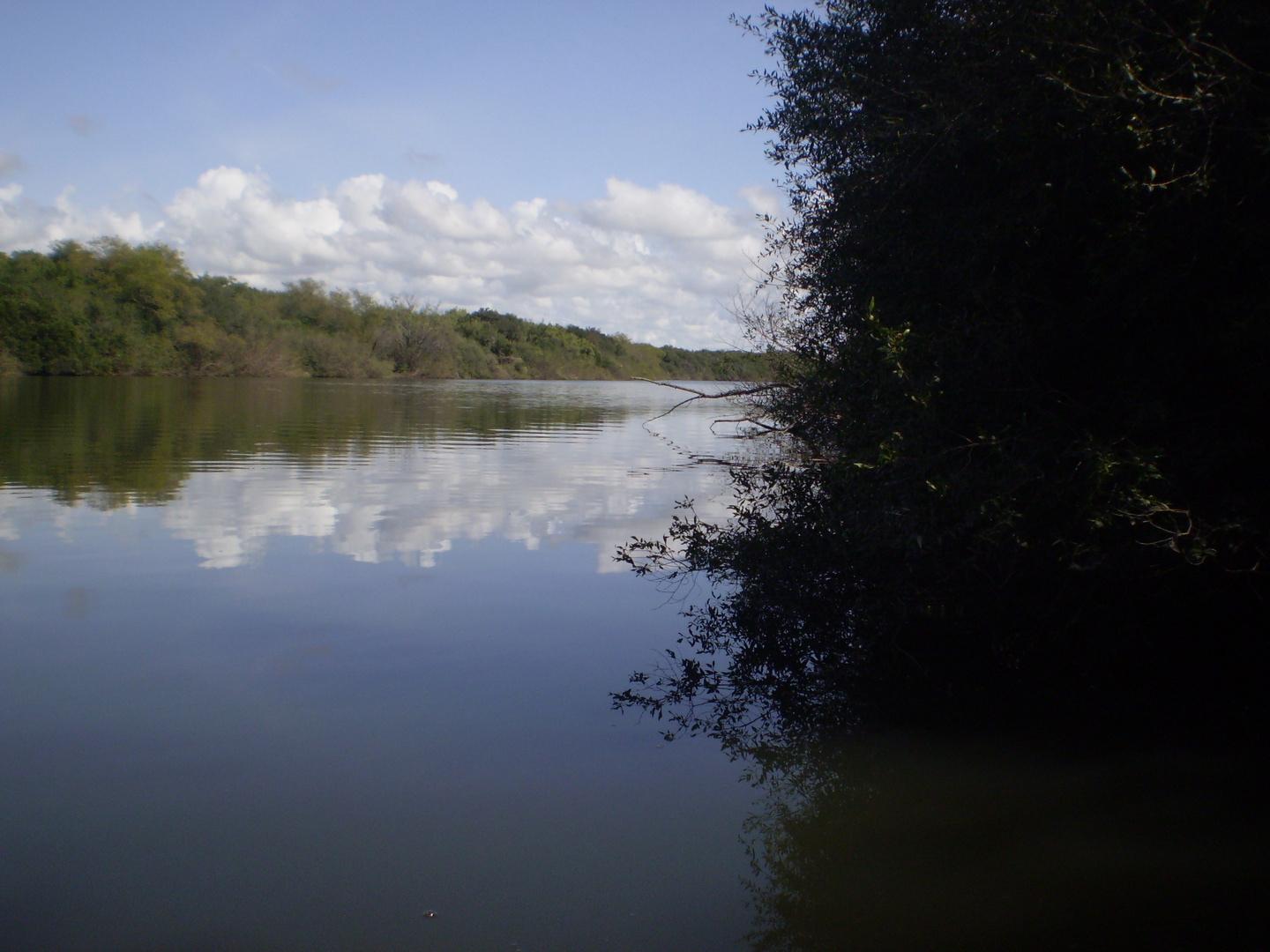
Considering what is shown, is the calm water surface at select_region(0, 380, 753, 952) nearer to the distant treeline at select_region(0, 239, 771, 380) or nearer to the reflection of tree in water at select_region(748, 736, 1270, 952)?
the reflection of tree in water at select_region(748, 736, 1270, 952)

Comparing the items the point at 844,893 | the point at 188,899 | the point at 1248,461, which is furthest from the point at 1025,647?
the point at 188,899

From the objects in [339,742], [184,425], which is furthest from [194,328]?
[339,742]

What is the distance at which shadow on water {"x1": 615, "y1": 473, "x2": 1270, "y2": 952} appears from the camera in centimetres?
412

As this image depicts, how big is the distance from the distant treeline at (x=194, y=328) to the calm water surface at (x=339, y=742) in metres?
24.0

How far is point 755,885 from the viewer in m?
4.30

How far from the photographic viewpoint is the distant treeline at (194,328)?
181 ft

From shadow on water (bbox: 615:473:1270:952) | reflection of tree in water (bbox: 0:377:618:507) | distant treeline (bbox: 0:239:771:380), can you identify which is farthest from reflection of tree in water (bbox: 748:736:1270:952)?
distant treeline (bbox: 0:239:771:380)

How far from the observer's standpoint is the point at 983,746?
5.64 meters

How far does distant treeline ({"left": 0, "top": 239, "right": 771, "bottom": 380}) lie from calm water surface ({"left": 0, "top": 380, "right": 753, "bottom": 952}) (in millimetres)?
23989

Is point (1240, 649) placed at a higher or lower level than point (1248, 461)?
lower

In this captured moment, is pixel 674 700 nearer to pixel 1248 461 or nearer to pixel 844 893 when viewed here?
pixel 844 893

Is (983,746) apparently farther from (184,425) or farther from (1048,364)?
(184,425)

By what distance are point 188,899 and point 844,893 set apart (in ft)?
9.58

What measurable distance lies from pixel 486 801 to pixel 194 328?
6874cm
